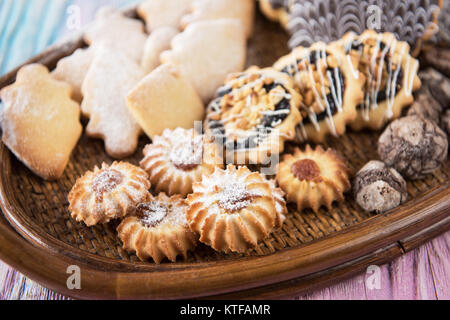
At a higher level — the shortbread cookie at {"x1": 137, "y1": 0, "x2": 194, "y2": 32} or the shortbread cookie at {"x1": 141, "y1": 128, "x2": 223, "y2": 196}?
the shortbread cookie at {"x1": 137, "y1": 0, "x2": 194, "y2": 32}

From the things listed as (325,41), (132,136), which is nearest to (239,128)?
(132,136)

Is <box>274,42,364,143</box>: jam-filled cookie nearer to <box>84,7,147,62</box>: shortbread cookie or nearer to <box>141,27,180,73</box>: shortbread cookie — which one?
<box>141,27,180,73</box>: shortbread cookie

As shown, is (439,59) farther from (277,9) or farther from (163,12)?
(163,12)

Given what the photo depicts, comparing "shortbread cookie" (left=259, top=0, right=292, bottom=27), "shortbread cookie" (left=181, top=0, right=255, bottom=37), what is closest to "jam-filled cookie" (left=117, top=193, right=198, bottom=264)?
"shortbread cookie" (left=181, top=0, right=255, bottom=37)

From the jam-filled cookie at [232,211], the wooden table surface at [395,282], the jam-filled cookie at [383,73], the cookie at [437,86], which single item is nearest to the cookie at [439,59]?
the cookie at [437,86]

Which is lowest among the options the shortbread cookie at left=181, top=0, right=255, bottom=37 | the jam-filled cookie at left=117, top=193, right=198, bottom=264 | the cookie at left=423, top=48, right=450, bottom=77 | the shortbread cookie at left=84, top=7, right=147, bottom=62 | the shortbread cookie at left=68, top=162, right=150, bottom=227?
the jam-filled cookie at left=117, top=193, right=198, bottom=264

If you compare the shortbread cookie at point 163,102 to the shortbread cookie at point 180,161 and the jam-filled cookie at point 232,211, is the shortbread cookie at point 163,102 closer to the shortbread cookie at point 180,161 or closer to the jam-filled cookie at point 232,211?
the shortbread cookie at point 180,161

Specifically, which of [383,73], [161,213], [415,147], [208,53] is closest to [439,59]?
[383,73]
